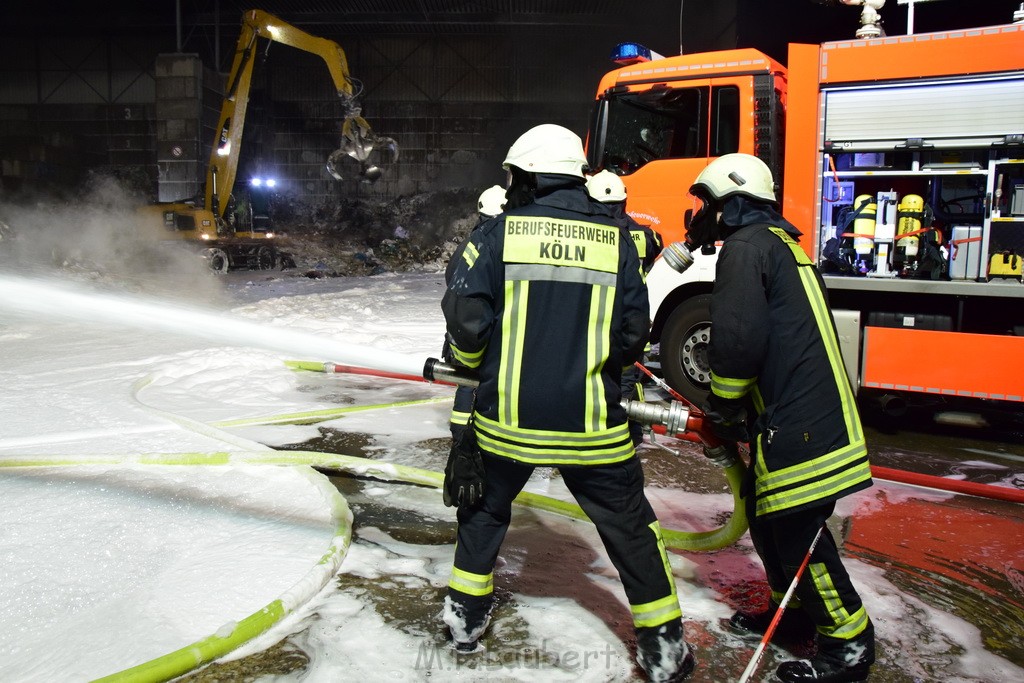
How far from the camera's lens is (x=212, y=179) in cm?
1599

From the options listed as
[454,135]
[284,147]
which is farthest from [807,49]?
[284,147]

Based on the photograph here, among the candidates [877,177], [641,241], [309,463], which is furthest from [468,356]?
[877,177]

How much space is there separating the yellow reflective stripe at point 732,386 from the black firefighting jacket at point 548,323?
360 millimetres

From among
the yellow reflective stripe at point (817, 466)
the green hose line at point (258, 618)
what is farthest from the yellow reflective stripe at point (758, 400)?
the green hose line at point (258, 618)

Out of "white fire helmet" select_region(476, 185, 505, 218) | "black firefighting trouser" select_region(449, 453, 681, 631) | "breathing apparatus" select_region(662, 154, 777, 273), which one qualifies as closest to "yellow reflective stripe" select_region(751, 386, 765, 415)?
"black firefighting trouser" select_region(449, 453, 681, 631)

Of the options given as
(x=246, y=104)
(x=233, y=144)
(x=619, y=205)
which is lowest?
(x=619, y=205)

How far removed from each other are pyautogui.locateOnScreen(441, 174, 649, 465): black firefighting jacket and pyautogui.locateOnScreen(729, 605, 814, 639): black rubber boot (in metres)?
0.91

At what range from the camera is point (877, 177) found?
5.48 m

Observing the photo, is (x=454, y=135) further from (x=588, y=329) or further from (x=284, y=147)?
(x=588, y=329)

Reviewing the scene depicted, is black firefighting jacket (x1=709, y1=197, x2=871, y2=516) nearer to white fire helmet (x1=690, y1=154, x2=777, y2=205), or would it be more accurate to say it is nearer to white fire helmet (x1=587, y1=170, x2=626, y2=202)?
white fire helmet (x1=690, y1=154, x2=777, y2=205)

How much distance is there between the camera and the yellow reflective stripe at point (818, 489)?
2354mm

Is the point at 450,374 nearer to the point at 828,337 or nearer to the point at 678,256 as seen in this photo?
the point at 678,256

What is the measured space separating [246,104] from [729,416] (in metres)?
15.3

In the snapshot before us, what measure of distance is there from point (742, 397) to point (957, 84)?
12.8ft
